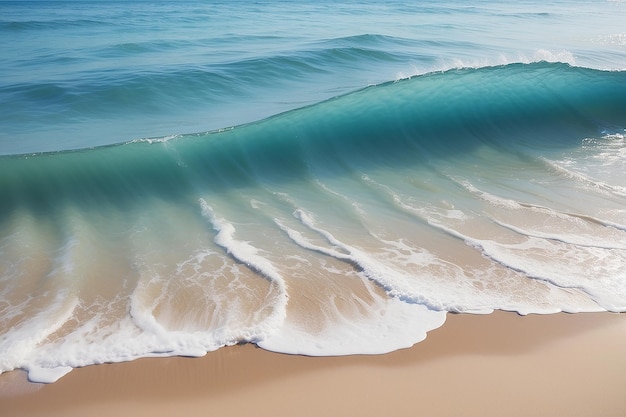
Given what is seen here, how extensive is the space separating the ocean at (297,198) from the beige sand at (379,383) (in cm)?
17

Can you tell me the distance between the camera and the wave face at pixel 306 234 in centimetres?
401

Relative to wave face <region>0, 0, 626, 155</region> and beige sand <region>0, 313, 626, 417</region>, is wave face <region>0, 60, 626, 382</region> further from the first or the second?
wave face <region>0, 0, 626, 155</region>

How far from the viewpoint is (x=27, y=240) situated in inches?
220

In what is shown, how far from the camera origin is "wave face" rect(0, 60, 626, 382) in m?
4.01

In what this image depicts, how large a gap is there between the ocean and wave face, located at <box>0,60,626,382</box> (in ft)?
0.09

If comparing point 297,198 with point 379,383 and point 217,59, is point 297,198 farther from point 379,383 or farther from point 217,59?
point 217,59

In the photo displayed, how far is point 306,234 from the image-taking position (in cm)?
559

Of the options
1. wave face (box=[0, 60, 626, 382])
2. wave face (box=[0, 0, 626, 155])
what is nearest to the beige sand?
wave face (box=[0, 60, 626, 382])

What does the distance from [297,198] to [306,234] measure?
4.20ft

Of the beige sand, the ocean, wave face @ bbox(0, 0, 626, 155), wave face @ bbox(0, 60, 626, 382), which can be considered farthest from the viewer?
wave face @ bbox(0, 0, 626, 155)

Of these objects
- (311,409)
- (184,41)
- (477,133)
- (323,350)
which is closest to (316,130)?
(477,133)

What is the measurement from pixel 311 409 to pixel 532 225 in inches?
146

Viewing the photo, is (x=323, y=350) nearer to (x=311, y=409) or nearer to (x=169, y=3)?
(x=311, y=409)

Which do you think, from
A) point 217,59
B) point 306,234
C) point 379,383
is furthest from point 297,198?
point 217,59
